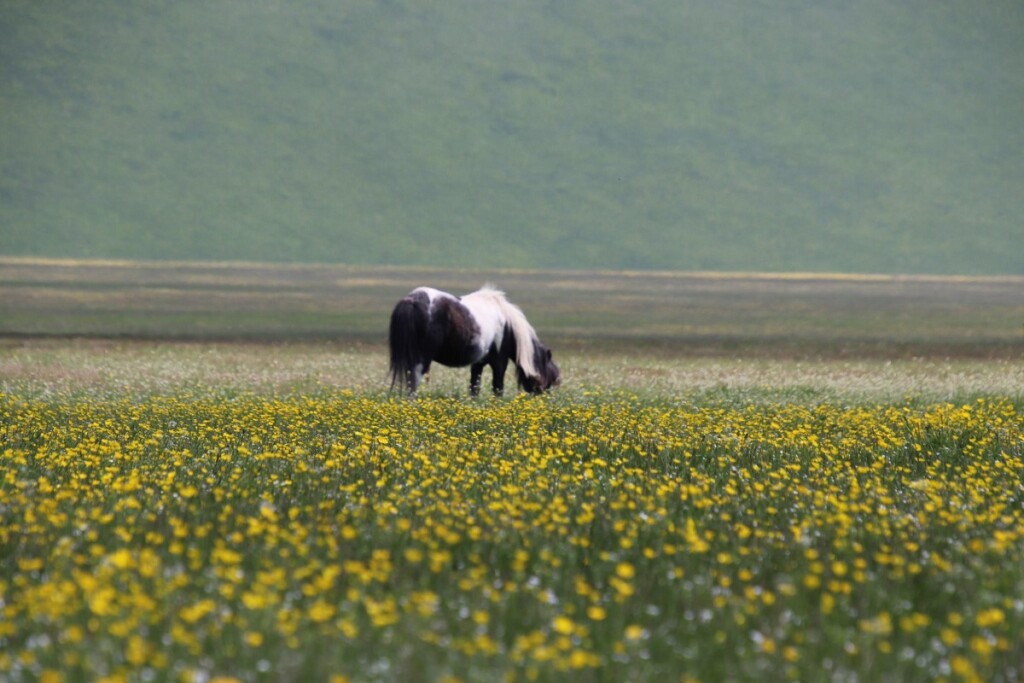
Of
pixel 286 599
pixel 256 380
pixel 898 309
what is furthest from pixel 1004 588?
pixel 898 309

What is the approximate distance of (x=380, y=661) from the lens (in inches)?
221

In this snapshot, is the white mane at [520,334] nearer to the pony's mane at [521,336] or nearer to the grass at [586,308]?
the pony's mane at [521,336]

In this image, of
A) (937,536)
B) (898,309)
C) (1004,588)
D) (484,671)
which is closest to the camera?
(484,671)

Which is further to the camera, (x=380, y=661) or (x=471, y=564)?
(x=471, y=564)

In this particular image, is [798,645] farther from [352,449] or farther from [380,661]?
[352,449]

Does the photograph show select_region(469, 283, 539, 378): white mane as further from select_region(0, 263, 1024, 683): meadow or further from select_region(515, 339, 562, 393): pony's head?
select_region(0, 263, 1024, 683): meadow

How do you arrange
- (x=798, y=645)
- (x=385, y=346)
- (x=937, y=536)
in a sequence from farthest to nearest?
(x=385, y=346) → (x=937, y=536) → (x=798, y=645)

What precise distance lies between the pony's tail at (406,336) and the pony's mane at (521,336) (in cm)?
137

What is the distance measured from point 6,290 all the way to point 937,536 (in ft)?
285

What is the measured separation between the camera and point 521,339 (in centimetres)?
2083

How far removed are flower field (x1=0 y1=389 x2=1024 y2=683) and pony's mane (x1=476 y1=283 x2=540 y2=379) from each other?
707 centimetres

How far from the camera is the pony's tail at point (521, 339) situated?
20.7 meters

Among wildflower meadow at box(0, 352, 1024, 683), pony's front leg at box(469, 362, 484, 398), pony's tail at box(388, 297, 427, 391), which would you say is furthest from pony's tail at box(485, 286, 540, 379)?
wildflower meadow at box(0, 352, 1024, 683)

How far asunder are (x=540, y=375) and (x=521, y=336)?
0.79 meters
